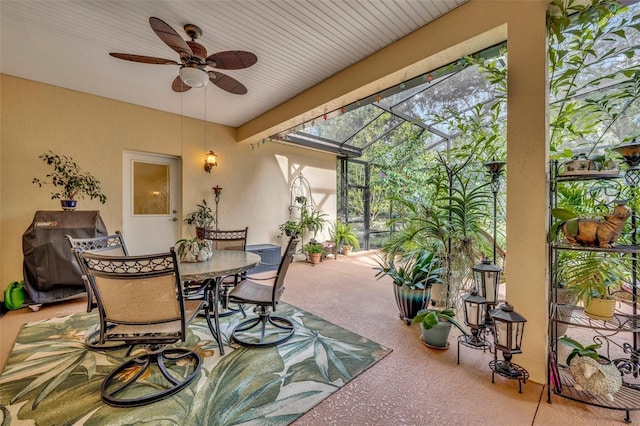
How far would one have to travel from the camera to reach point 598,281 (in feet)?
5.81

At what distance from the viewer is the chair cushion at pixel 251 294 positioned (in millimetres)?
2258

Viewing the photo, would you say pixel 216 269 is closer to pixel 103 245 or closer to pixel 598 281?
pixel 103 245

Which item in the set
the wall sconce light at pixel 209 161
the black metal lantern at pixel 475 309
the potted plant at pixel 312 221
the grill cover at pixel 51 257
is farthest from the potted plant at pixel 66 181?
the black metal lantern at pixel 475 309

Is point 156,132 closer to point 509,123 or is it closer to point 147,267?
point 147,267

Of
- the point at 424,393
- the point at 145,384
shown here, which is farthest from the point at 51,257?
the point at 424,393

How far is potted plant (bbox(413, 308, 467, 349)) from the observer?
216 centimetres

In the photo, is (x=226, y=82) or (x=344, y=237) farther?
(x=344, y=237)

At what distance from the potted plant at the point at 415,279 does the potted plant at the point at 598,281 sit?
1006 mm

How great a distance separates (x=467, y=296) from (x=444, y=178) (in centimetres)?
111

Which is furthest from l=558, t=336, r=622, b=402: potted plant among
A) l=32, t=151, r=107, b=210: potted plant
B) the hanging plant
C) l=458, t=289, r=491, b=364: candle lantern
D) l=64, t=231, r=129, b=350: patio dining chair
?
the hanging plant

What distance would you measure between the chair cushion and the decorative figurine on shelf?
2.21 m

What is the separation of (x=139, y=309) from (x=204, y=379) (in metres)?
0.73

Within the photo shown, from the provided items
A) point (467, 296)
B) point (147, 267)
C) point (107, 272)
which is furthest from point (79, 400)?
point (467, 296)

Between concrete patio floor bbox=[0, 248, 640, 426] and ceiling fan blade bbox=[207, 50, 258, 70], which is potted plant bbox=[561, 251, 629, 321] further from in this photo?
ceiling fan blade bbox=[207, 50, 258, 70]
